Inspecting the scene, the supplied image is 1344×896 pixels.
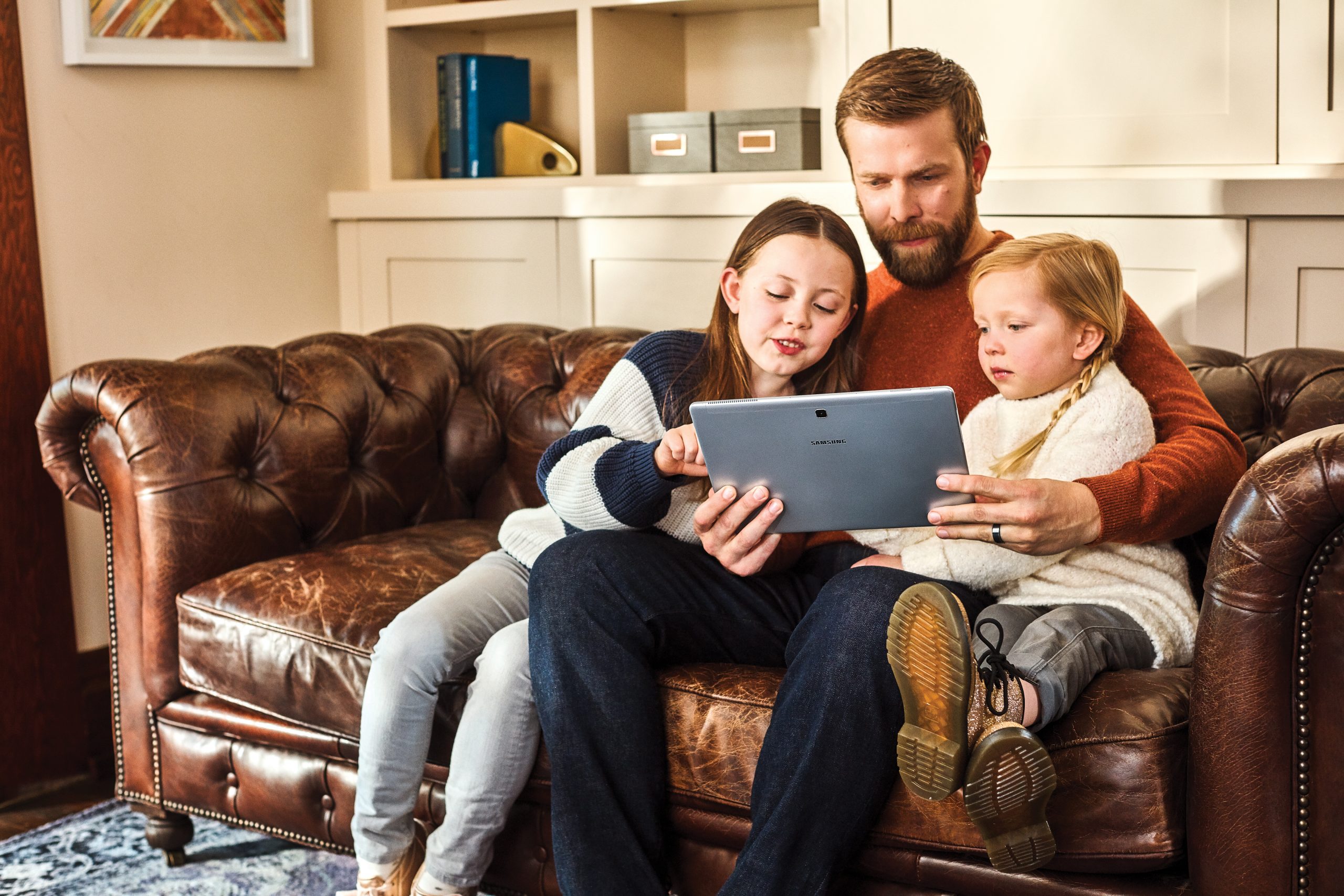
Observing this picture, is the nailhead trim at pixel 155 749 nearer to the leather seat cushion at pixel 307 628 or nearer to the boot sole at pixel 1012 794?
the leather seat cushion at pixel 307 628

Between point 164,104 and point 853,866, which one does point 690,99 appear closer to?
point 164,104

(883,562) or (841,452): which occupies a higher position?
(841,452)

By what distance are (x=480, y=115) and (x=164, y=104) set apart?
671 millimetres

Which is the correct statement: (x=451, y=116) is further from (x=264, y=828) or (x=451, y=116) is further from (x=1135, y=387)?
(x=1135, y=387)

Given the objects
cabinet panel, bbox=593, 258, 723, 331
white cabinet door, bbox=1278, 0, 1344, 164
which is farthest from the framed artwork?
white cabinet door, bbox=1278, 0, 1344, 164

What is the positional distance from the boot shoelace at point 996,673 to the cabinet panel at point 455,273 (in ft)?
5.65

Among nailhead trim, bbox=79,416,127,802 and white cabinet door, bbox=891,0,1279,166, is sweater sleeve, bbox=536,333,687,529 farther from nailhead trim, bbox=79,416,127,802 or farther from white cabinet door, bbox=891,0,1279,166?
white cabinet door, bbox=891,0,1279,166

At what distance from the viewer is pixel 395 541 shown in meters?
2.14

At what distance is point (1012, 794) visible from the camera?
1261mm

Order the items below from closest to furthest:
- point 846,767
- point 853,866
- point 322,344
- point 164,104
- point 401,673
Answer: point 846,767, point 853,866, point 401,673, point 322,344, point 164,104

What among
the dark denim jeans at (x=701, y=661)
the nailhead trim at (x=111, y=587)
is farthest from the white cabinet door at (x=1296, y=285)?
the nailhead trim at (x=111, y=587)

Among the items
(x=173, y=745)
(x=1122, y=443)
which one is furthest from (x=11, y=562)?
(x=1122, y=443)

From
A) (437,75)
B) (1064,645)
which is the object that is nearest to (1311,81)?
(1064,645)

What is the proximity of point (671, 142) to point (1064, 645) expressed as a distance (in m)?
1.64
